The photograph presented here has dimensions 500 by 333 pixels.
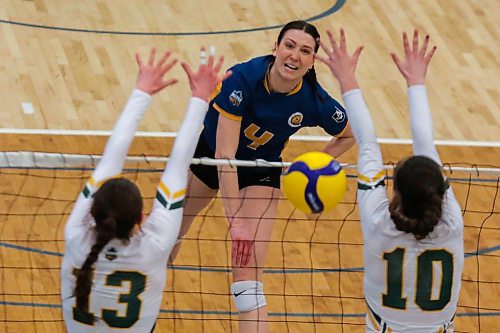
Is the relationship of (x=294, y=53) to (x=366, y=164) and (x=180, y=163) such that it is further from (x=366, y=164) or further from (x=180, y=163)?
(x=180, y=163)

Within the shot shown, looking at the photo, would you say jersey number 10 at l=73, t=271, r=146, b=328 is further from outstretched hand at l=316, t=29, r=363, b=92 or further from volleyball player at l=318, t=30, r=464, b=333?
outstretched hand at l=316, t=29, r=363, b=92

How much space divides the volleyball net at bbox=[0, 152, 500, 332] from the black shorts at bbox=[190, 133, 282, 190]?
2.26ft

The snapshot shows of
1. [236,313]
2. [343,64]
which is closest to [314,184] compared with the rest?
[343,64]

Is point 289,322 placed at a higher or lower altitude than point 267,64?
lower

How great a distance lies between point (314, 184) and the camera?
5.26m

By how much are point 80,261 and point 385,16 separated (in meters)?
7.98

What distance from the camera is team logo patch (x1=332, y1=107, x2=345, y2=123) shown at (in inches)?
267

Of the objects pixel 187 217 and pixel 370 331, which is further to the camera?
pixel 187 217

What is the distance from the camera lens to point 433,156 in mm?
4910

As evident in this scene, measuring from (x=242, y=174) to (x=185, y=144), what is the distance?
1.98 meters

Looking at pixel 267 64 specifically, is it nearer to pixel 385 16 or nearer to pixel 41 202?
pixel 41 202

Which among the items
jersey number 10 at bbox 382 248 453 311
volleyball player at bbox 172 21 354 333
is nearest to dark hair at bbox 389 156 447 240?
jersey number 10 at bbox 382 248 453 311

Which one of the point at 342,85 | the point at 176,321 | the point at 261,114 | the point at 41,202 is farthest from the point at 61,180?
the point at 342,85

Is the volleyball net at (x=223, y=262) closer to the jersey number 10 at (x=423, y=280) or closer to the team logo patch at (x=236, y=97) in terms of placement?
the team logo patch at (x=236, y=97)
